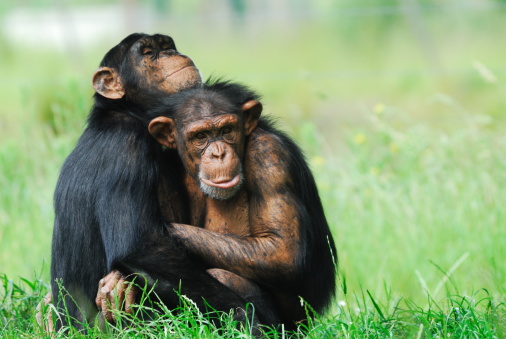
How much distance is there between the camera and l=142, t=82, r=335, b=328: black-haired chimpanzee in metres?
4.54

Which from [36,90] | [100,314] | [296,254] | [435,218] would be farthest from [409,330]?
[36,90]

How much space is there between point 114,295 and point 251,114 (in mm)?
1235

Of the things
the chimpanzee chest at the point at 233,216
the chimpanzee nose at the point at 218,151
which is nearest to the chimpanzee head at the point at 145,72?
the chimpanzee nose at the point at 218,151

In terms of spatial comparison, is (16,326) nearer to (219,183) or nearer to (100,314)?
(100,314)

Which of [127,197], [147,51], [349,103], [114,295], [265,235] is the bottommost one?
[349,103]

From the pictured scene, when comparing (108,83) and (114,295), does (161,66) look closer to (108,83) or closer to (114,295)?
(108,83)

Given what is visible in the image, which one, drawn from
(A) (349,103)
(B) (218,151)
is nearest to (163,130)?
(B) (218,151)

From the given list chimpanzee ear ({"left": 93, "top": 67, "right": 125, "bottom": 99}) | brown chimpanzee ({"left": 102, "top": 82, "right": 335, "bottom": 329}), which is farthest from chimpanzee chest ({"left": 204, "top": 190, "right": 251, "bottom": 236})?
chimpanzee ear ({"left": 93, "top": 67, "right": 125, "bottom": 99})

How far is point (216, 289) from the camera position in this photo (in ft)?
14.7

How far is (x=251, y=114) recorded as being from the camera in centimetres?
477

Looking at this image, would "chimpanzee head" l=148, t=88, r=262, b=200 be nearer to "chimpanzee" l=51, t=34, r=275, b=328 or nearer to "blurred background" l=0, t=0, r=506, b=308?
"chimpanzee" l=51, t=34, r=275, b=328

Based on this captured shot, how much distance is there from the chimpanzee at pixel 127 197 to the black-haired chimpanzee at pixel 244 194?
110mm

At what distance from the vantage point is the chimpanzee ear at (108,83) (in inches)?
199

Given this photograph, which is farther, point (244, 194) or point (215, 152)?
point (244, 194)
